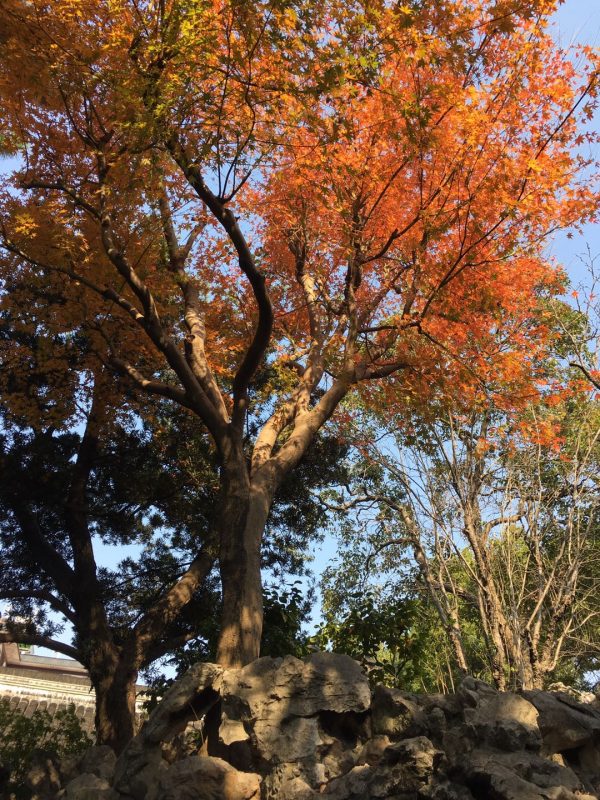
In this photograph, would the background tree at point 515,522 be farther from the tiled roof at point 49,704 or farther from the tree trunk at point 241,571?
the tiled roof at point 49,704

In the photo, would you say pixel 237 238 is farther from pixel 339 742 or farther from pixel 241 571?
pixel 339 742

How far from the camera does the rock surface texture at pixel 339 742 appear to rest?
4.61 meters

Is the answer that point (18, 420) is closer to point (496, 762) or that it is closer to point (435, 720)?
point (435, 720)

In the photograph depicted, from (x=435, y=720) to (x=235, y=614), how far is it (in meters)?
2.05

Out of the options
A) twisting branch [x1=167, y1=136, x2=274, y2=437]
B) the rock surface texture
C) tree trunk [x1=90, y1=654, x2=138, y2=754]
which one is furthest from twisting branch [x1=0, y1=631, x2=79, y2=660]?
twisting branch [x1=167, y1=136, x2=274, y2=437]

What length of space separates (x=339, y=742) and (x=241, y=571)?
182 centimetres

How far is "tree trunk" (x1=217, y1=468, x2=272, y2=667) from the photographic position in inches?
251

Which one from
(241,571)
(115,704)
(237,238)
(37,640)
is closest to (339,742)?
(241,571)

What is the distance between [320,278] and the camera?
411 inches

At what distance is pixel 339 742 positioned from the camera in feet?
18.5

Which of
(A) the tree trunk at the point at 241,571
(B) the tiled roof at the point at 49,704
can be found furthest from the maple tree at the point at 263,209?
(B) the tiled roof at the point at 49,704

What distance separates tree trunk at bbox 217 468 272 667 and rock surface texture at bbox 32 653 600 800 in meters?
0.36

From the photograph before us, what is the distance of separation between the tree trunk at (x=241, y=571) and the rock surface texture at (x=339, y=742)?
1.18 ft

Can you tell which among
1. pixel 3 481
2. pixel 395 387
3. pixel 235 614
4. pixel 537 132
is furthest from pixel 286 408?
pixel 537 132
